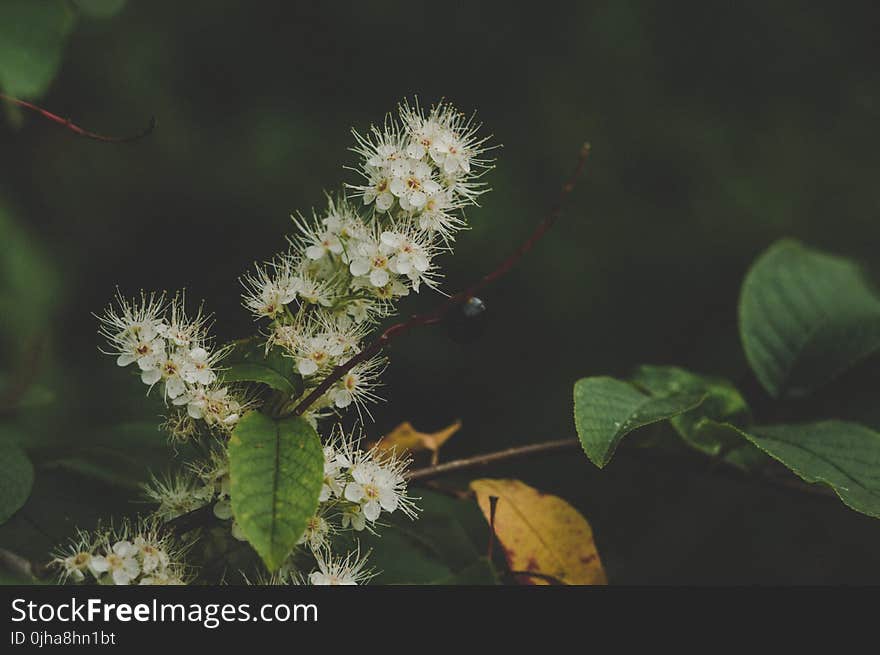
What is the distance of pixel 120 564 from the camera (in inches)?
39.5

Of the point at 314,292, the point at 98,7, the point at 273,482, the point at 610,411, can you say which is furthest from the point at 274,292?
the point at 98,7

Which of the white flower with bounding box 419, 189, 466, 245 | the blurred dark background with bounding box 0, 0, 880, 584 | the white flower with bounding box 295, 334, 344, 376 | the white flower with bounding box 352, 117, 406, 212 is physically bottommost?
the white flower with bounding box 295, 334, 344, 376

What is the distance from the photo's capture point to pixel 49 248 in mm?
2887

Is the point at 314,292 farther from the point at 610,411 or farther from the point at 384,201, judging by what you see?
the point at 610,411

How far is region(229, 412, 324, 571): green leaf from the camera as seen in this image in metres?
0.94

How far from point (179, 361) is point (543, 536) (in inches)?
23.9

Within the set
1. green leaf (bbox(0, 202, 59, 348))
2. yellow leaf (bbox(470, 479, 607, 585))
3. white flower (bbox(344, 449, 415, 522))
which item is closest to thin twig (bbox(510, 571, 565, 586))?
yellow leaf (bbox(470, 479, 607, 585))

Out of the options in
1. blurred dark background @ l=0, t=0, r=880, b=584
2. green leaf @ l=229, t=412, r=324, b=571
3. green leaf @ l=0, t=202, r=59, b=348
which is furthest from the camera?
blurred dark background @ l=0, t=0, r=880, b=584

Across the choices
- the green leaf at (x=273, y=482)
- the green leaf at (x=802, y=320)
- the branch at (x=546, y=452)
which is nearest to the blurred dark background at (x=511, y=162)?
the green leaf at (x=802, y=320)

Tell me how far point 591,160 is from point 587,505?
1574 millimetres

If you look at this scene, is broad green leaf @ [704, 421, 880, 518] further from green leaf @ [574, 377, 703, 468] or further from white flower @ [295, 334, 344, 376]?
white flower @ [295, 334, 344, 376]

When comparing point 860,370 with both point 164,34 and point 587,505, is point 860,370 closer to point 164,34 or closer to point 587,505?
point 587,505

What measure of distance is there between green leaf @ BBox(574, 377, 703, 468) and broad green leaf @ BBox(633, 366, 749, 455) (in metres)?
0.08

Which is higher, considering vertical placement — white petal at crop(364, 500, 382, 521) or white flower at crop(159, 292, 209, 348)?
white flower at crop(159, 292, 209, 348)
